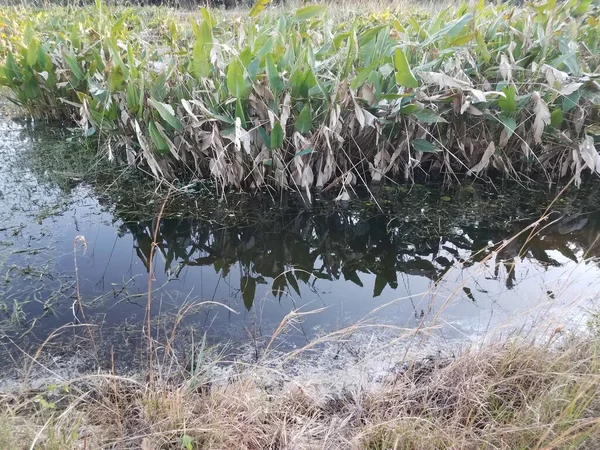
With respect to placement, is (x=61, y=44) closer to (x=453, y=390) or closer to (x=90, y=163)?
(x=90, y=163)

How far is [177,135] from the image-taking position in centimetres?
285

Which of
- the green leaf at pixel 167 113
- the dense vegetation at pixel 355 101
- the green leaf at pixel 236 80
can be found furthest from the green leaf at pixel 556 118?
the green leaf at pixel 167 113

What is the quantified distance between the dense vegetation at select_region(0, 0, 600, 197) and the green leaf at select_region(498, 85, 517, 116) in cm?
1

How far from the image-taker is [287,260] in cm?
232

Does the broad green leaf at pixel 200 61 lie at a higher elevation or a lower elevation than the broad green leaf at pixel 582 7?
lower

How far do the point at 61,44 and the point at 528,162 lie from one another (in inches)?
139

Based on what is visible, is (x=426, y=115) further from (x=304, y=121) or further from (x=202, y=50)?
(x=202, y=50)

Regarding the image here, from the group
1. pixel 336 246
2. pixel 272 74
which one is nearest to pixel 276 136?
pixel 272 74

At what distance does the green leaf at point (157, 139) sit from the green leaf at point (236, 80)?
50cm

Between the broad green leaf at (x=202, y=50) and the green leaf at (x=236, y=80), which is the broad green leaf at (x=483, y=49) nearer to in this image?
the green leaf at (x=236, y=80)

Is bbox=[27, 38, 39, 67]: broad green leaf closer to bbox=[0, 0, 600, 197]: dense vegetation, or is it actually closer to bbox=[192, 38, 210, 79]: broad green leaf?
bbox=[0, 0, 600, 197]: dense vegetation

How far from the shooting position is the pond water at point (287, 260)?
72.2 inches

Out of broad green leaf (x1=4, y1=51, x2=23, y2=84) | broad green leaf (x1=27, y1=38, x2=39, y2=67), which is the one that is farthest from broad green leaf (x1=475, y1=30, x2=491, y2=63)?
broad green leaf (x1=4, y1=51, x2=23, y2=84)

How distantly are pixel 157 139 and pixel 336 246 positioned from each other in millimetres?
1230
